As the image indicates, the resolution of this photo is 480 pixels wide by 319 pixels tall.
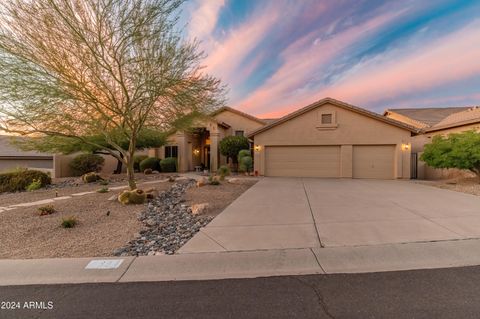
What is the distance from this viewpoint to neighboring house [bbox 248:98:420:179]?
15648 mm

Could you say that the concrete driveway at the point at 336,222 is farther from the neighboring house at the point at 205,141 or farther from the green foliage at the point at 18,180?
the neighboring house at the point at 205,141

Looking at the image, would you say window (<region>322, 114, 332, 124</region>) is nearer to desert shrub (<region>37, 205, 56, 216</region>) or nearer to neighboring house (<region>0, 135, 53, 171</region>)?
desert shrub (<region>37, 205, 56, 216</region>)

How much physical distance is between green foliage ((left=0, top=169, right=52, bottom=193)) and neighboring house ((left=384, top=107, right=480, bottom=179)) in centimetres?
2273

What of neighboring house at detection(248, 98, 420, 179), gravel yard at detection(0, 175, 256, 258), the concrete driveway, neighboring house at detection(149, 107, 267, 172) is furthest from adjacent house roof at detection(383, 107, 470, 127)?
gravel yard at detection(0, 175, 256, 258)

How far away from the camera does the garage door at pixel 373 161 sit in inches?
622

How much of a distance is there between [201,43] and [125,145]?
11424mm

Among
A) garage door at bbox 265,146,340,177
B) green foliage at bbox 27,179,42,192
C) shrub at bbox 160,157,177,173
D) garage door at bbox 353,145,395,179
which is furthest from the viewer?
shrub at bbox 160,157,177,173

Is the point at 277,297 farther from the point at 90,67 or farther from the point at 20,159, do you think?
the point at 20,159

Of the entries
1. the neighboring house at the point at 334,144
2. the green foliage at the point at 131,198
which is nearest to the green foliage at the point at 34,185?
the green foliage at the point at 131,198

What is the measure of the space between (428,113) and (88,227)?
105 feet

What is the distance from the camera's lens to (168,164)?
1948 centimetres

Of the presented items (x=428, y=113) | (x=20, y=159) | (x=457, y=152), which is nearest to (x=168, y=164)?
(x=20, y=159)

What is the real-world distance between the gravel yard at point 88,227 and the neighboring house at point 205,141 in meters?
10.8

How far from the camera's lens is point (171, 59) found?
852 cm
